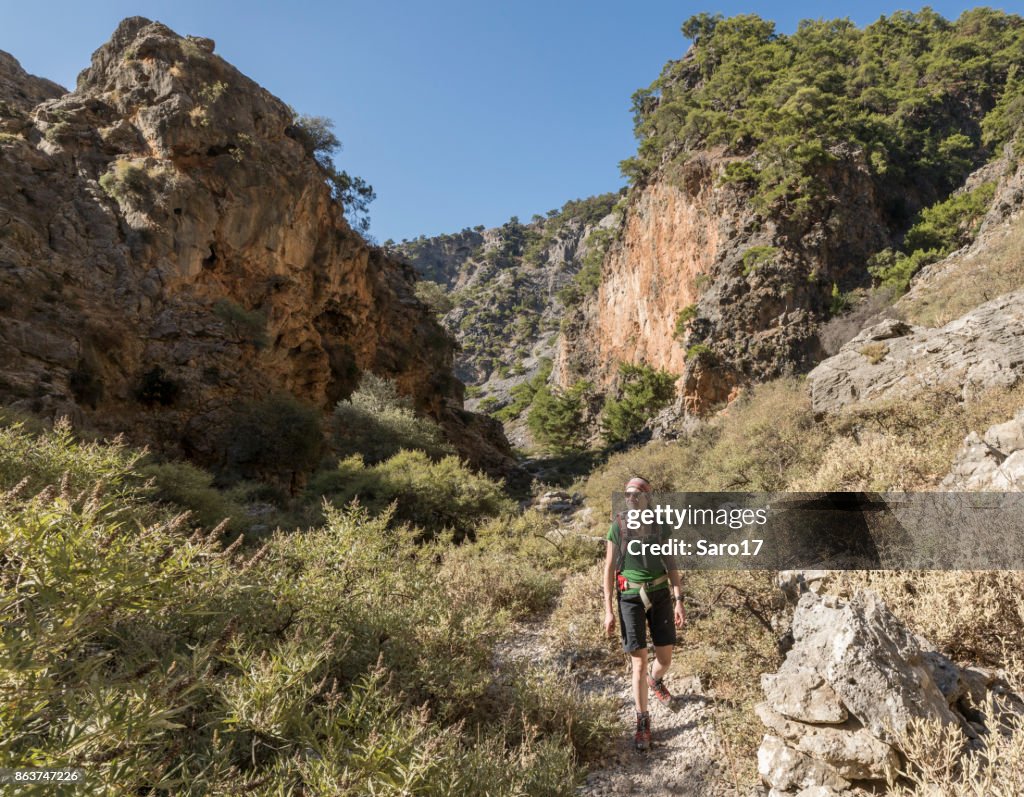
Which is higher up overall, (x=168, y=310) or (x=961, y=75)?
(x=961, y=75)

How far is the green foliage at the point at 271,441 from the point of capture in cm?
1461

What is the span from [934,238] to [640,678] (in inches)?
1121

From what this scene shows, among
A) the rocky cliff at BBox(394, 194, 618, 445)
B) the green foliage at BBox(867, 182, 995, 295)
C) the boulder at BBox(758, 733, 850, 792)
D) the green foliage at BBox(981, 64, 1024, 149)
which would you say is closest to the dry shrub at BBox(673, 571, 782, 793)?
the boulder at BBox(758, 733, 850, 792)

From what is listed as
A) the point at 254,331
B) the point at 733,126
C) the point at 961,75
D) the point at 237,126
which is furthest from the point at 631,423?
the point at 961,75

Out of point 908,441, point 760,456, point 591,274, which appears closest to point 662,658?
point 908,441

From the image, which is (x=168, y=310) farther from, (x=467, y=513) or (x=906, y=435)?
(x=906, y=435)

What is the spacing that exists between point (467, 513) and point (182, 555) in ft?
26.3

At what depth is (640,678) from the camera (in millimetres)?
3463

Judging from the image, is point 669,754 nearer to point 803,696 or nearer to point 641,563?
point 803,696

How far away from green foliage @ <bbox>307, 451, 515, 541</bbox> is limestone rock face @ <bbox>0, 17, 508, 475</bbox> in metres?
6.08

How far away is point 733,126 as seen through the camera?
2764 cm

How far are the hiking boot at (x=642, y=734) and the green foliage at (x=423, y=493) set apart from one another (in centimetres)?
655

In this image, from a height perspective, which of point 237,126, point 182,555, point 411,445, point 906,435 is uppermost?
point 237,126

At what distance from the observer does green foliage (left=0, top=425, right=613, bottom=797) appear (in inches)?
58.7
